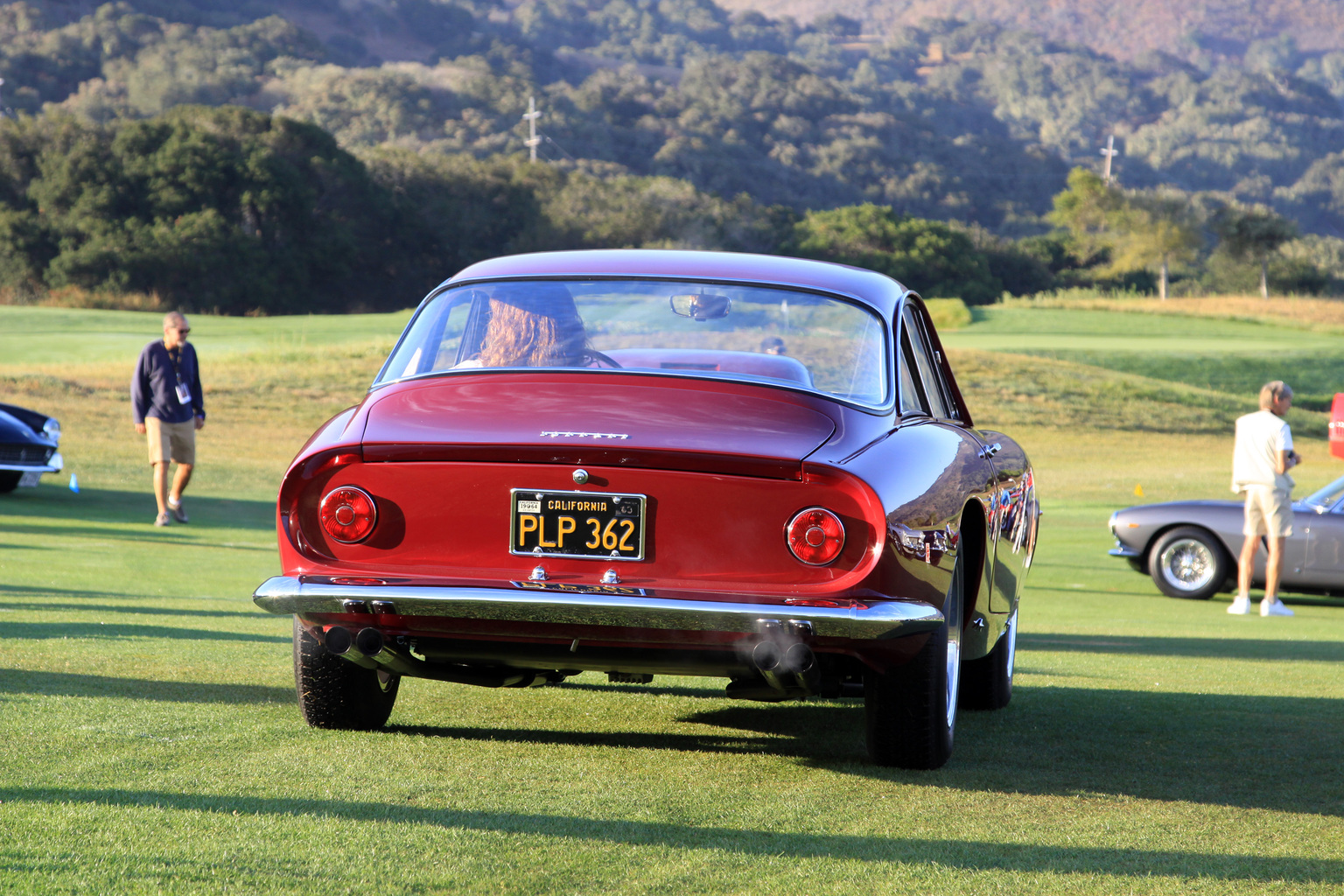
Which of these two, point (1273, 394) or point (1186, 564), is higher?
point (1273, 394)

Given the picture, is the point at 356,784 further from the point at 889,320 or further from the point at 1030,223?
the point at 1030,223

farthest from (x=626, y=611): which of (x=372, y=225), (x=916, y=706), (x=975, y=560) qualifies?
(x=372, y=225)

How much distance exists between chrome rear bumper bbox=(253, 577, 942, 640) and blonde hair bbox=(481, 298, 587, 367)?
1031mm

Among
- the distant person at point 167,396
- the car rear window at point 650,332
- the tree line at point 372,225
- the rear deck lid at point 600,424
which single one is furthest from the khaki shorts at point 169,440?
the tree line at point 372,225

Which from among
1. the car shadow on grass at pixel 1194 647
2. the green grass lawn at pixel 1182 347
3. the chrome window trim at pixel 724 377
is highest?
the chrome window trim at pixel 724 377

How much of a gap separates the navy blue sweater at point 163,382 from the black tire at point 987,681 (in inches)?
A: 362

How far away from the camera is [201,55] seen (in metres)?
130

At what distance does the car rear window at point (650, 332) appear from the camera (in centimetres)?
500

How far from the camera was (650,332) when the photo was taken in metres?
5.40

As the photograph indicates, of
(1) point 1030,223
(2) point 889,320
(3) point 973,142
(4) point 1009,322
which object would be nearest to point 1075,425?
(4) point 1009,322

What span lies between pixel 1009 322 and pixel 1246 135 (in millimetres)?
157590

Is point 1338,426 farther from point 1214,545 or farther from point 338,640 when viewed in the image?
point 338,640

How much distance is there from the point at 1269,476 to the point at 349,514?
29.6 feet

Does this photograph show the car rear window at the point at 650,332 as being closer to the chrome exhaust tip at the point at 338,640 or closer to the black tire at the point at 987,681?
the chrome exhaust tip at the point at 338,640
